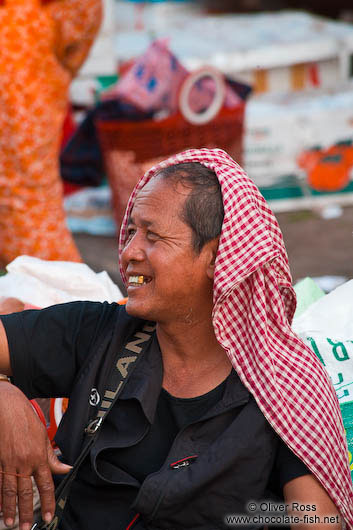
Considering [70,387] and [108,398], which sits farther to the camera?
[70,387]

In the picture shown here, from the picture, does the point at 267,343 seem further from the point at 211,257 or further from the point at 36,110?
the point at 36,110

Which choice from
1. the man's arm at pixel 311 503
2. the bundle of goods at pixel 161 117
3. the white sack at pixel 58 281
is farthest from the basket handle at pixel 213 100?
the man's arm at pixel 311 503

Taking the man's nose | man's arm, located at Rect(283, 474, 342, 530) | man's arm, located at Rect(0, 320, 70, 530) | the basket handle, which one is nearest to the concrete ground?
the basket handle

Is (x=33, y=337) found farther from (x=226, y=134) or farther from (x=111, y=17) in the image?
(x=111, y=17)

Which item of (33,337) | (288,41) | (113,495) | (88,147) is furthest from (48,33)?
(288,41)

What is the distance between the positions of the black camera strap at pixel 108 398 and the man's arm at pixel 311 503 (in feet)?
1.63

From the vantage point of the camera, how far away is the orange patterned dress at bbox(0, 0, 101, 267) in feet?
14.2

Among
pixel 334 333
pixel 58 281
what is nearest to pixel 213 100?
pixel 58 281

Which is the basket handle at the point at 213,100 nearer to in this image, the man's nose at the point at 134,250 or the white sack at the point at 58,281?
the white sack at the point at 58,281

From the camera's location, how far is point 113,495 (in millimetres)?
1903

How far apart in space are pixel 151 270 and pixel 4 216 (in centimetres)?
297

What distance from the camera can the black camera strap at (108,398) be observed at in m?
1.88

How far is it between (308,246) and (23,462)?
4495mm

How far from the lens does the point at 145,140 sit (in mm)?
5707
